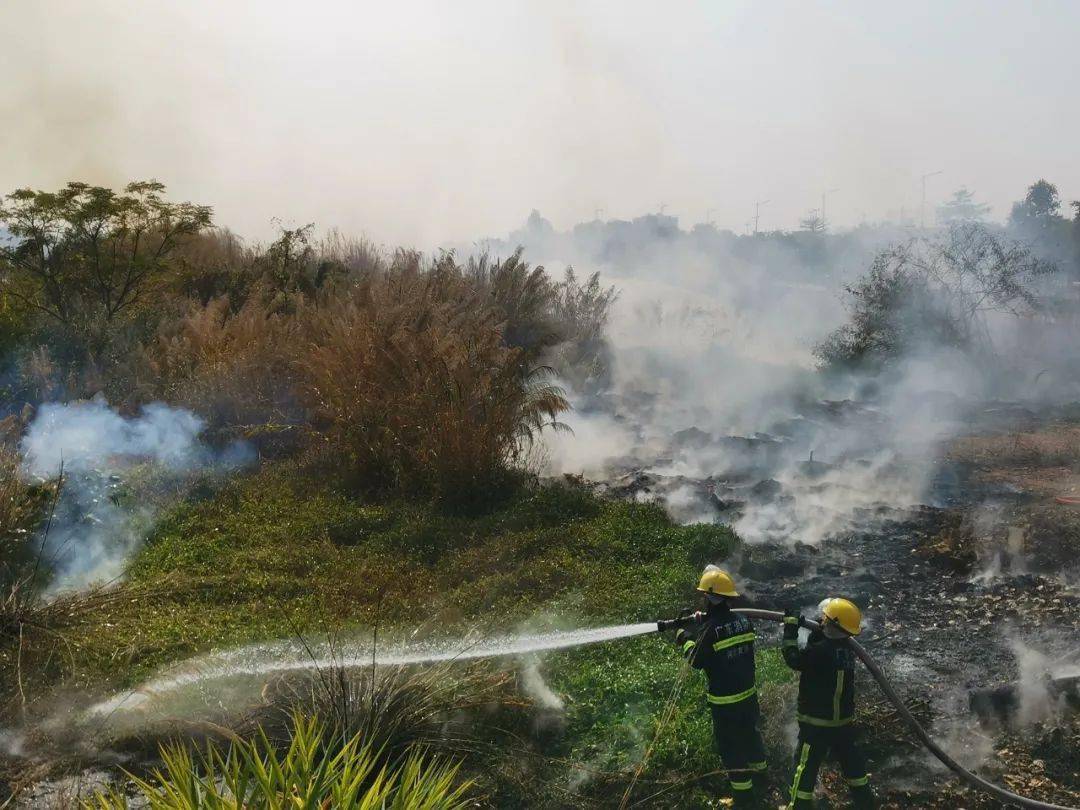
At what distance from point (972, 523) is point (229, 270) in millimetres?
15216

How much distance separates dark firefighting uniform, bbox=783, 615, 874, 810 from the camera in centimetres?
443

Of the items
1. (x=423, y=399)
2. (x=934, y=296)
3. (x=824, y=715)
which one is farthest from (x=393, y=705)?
(x=934, y=296)

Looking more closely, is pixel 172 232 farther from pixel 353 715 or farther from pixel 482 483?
pixel 353 715

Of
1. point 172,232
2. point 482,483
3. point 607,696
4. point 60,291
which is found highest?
point 172,232

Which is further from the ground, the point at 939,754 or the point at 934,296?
the point at 934,296

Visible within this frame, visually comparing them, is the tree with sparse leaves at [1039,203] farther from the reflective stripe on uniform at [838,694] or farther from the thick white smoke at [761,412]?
the reflective stripe on uniform at [838,694]

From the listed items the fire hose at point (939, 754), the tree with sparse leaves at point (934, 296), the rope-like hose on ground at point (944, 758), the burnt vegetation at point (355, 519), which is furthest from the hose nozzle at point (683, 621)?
the tree with sparse leaves at point (934, 296)

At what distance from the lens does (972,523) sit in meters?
9.12

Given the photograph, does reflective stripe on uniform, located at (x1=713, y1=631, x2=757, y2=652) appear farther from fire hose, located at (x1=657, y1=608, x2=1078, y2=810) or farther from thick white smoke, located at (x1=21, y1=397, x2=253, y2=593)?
thick white smoke, located at (x1=21, y1=397, x2=253, y2=593)

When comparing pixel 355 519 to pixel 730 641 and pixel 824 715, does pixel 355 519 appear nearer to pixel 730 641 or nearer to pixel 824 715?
pixel 730 641

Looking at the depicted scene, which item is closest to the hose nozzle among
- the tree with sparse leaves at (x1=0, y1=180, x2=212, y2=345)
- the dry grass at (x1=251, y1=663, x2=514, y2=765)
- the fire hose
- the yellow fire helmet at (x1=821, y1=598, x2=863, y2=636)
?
the fire hose

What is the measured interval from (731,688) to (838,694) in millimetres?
515

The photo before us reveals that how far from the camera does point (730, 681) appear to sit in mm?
4652

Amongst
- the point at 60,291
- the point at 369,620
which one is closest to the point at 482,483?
the point at 369,620
